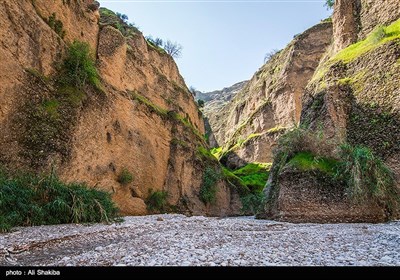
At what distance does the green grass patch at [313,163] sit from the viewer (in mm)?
16781

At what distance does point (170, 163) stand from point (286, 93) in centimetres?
3184

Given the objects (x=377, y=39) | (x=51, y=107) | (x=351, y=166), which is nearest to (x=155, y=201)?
(x=51, y=107)

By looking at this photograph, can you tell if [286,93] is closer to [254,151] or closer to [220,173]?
[254,151]

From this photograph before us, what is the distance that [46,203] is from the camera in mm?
12141

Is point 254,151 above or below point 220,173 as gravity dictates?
above

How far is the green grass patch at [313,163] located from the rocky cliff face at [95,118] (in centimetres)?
1305

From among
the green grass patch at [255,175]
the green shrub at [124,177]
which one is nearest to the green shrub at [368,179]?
the green shrub at [124,177]

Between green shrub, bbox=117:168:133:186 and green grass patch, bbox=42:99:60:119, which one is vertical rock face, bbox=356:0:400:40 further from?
green grass patch, bbox=42:99:60:119

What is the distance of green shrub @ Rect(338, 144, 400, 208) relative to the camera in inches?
583

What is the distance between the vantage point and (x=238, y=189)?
3791 cm

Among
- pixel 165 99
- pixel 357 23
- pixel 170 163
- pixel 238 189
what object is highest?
pixel 357 23
